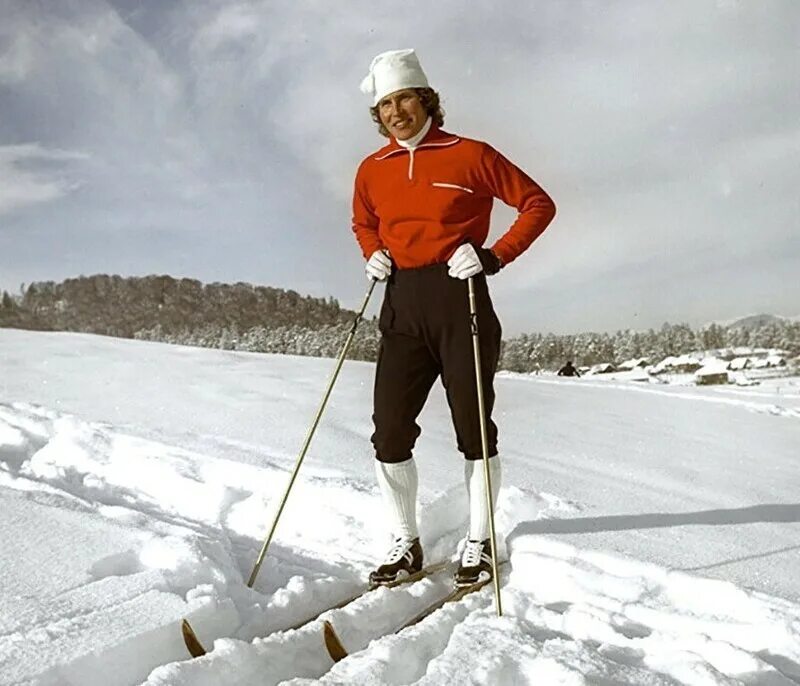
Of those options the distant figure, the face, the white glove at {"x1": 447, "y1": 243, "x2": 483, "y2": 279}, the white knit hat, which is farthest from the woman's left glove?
the distant figure

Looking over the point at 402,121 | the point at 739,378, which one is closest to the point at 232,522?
the point at 402,121

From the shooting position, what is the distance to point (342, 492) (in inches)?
135

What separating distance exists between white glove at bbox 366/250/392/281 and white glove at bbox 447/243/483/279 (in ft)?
0.97

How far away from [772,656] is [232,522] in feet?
7.25

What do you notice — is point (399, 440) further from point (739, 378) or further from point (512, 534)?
point (739, 378)

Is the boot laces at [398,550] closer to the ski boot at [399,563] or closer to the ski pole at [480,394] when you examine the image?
the ski boot at [399,563]

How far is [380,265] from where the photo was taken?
2816 mm

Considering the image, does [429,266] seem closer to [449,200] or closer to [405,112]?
[449,200]

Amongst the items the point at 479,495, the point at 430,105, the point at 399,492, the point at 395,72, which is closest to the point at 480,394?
the point at 479,495

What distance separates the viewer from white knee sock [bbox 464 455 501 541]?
107 inches

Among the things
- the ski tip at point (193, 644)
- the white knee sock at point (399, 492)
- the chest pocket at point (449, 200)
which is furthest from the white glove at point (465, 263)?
the ski tip at point (193, 644)

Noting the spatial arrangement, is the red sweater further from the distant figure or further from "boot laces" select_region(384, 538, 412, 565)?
the distant figure

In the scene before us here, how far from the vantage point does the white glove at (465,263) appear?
2596 mm

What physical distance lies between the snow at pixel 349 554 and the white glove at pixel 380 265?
1162 mm
